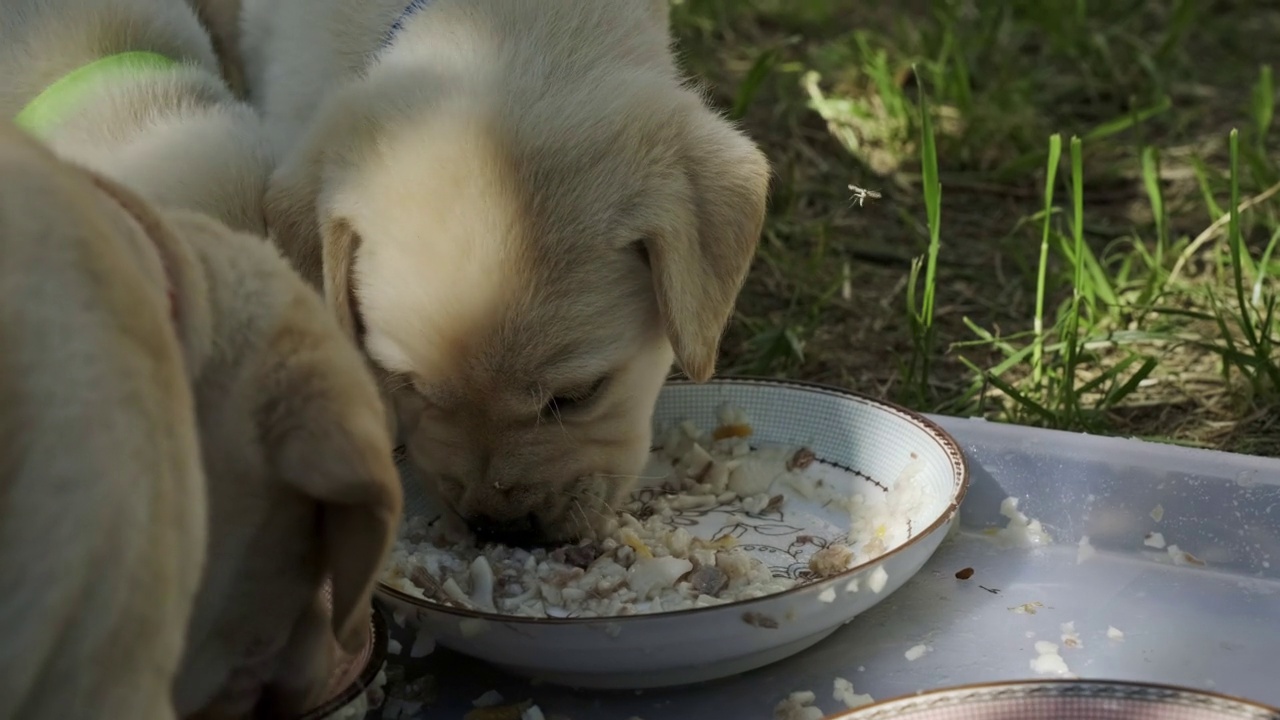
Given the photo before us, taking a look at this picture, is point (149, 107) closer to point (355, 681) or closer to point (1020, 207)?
point (355, 681)

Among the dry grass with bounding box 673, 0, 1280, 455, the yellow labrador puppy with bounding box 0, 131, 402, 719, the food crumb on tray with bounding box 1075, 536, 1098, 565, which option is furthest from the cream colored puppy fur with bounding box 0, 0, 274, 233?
the food crumb on tray with bounding box 1075, 536, 1098, 565

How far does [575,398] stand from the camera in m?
3.02

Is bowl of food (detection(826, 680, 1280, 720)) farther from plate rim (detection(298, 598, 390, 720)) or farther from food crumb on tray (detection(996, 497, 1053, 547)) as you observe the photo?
food crumb on tray (detection(996, 497, 1053, 547))

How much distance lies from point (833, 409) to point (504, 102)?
3.63ft

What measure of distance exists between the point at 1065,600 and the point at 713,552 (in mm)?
746

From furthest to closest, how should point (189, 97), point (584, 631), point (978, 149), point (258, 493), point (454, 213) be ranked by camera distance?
point (978, 149)
point (189, 97)
point (454, 213)
point (584, 631)
point (258, 493)

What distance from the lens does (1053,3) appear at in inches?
263

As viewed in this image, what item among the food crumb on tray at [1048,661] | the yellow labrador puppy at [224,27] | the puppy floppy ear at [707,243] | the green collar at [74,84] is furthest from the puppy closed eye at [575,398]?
the yellow labrador puppy at [224,27]

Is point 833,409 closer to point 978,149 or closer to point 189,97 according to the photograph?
point 189,97

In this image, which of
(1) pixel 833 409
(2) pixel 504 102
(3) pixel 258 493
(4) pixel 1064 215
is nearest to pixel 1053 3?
(4) pixel 1064 215

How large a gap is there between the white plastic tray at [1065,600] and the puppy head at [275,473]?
719 mm

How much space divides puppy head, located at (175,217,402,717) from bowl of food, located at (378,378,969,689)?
0.56 m

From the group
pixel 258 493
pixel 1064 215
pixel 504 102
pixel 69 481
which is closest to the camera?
pixel 69 481

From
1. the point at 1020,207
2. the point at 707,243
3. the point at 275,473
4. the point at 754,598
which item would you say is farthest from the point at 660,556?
the point at 1020,207
